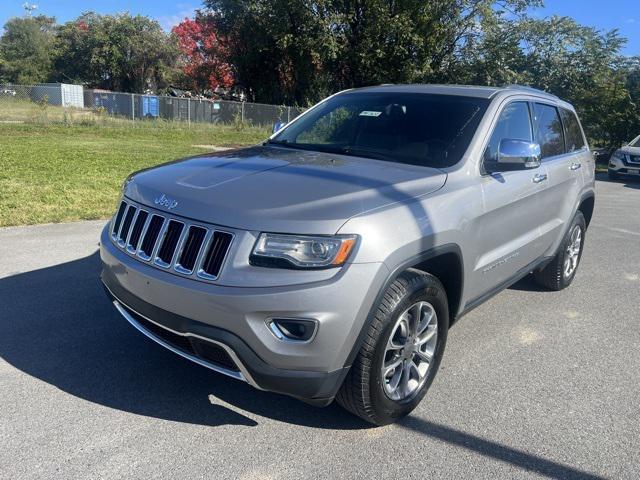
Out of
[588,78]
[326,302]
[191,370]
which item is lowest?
[191,370]

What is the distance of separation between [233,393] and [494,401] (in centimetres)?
159

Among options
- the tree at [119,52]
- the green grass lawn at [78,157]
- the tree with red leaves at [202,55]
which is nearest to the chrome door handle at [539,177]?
the green grass lawn at [78,157]

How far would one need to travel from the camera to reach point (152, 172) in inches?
142

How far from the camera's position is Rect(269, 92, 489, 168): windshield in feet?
12.8

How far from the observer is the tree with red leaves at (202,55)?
116ft

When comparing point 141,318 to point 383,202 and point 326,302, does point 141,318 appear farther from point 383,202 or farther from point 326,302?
point 383,202

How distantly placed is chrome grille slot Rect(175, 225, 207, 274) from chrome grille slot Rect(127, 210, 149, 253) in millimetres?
438

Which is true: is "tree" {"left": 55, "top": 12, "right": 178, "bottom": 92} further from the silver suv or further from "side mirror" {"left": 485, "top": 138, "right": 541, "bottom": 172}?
"side mirror" {"left": 485, "top": 138, "right": 541, "bottom": 172}

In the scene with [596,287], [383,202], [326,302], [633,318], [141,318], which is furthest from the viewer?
[596,287]

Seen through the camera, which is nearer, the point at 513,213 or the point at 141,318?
the point at 141,318

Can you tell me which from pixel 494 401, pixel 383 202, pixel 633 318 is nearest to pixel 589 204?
pixel 633 318

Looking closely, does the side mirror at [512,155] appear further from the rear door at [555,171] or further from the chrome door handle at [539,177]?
the rear door at [555,171]

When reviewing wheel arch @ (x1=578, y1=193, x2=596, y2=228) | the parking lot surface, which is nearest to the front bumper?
the parking lot surface

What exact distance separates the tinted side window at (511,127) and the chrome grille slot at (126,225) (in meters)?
2.28
